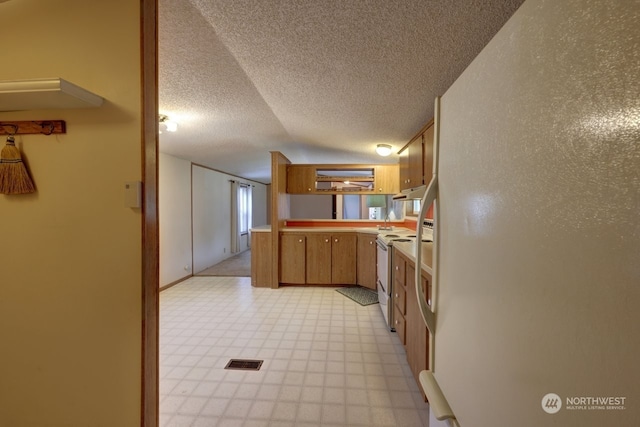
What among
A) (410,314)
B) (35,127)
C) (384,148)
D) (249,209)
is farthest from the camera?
(249,209)

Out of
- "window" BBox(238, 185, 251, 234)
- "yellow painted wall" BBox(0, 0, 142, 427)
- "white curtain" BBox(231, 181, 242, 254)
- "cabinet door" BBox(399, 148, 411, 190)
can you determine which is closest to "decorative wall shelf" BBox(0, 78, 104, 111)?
"yellow painted wall" BBox(0, 0, 142, 427)

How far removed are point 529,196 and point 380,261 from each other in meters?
2.83

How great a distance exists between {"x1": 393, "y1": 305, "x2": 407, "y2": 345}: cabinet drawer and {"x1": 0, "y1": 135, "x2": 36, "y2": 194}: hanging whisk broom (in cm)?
251

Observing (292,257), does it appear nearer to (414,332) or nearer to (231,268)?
(231,268)

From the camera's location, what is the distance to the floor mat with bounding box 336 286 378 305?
12.2 feet

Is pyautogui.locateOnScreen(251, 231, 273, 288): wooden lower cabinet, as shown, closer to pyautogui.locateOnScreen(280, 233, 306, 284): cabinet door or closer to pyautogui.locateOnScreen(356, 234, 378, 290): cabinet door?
pyautogui.locateOnScreen(280, 233, 306, 284): cabinet door

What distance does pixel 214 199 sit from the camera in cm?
598

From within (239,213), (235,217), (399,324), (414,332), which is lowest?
(399,324)

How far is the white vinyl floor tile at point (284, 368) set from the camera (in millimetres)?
1673

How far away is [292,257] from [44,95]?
358 cm

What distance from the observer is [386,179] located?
4734 mm

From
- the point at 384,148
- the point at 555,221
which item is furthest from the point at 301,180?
the point at 555,221

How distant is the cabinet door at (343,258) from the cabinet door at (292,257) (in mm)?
485

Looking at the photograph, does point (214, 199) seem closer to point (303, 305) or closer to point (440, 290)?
point (303, 305)
